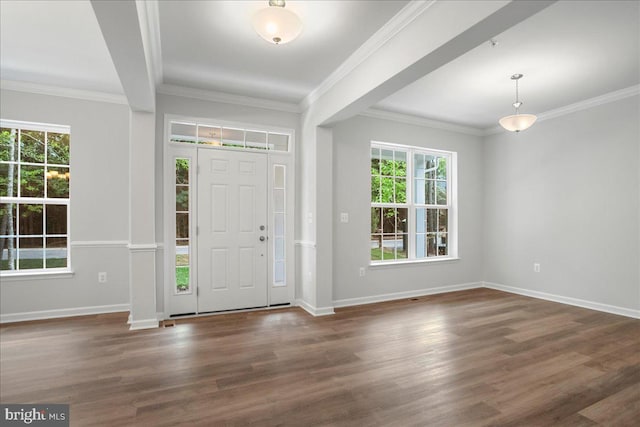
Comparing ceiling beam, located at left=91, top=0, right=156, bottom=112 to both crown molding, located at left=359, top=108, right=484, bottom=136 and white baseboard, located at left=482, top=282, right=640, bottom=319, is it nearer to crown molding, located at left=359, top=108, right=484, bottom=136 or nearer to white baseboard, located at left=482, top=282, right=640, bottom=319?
crown molding, located at left=359, top=108, right=484, bottom=136

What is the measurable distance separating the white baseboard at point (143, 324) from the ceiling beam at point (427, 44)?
3.14m

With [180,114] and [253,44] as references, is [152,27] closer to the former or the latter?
[253,44]

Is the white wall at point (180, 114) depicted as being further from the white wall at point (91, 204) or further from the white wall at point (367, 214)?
the white wall at point (367, 214)

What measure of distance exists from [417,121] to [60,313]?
5545 mm

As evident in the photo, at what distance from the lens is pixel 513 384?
2.41 m

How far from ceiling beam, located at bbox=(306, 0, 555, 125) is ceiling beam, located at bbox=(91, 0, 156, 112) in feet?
6.21

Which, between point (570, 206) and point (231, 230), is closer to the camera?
point (231, 230)

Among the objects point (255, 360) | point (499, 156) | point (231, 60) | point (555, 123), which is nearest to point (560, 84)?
point (555, 123)

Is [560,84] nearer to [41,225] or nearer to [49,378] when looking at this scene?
[49,378]

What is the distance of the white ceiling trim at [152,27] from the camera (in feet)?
7.32

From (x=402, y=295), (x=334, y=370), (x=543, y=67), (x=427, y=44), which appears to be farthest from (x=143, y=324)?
(x=543, y=67)

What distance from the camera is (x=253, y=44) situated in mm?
3020

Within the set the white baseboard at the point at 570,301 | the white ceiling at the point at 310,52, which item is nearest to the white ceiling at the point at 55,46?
the white ceiling at the point at 310,52

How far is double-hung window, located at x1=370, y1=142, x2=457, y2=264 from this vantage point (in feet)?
16.6
